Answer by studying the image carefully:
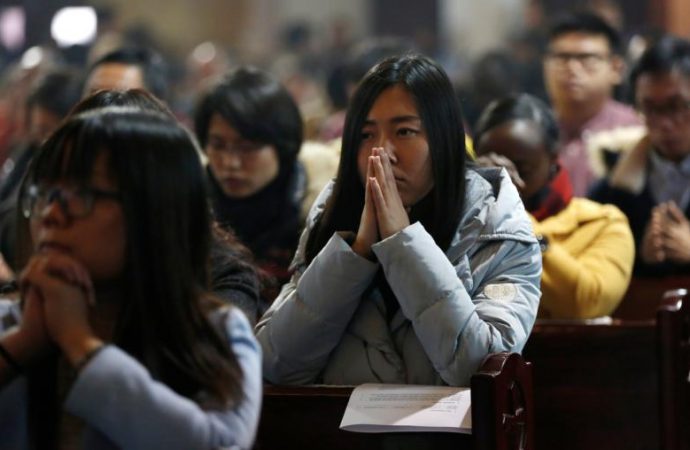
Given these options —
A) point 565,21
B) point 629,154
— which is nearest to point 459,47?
point 565,21

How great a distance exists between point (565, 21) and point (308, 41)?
11.1 meters

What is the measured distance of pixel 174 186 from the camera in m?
2.28

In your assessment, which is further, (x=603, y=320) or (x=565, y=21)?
(x=565, y=21)

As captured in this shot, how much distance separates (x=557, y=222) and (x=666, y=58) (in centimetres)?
113

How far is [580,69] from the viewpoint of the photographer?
640 cm

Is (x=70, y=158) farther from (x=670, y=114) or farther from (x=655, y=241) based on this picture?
(x=670, y=114)

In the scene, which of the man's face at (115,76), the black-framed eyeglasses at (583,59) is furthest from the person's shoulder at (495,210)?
the black-framed eyeglasses at (583,59)

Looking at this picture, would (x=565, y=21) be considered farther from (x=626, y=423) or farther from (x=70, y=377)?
(x=70, y=377)

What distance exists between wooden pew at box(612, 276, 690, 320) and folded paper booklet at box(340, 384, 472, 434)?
6.05ft

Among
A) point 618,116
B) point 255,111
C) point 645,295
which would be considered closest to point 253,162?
point 255,111

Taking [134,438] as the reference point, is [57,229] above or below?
above

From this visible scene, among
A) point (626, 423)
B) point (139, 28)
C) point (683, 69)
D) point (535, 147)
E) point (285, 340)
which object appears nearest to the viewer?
point (285, 340)

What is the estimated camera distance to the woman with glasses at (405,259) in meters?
3.09

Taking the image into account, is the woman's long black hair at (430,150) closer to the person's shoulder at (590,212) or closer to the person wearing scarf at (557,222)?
the person wearing scarf at (557,222)
